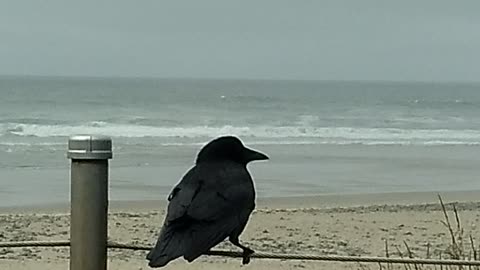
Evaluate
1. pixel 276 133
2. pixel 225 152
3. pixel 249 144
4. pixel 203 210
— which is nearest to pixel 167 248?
pixel 203 210

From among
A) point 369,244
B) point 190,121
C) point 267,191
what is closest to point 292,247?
point 369,244

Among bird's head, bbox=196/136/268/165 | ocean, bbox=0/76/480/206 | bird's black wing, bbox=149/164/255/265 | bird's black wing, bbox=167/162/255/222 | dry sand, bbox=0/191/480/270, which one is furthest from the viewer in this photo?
ocean, bbox=0/76/480/206

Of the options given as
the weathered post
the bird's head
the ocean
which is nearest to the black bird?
the bird's head

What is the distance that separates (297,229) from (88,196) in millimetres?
9761

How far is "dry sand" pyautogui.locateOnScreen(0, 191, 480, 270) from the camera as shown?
9734mm

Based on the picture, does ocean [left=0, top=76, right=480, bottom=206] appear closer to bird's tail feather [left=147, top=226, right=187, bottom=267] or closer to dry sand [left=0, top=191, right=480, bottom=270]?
dry sand [left=0, top=191, right=480, bottom=270]

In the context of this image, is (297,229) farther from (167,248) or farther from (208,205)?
(167,248)

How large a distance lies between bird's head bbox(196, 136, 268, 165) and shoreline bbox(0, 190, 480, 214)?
34.5ft

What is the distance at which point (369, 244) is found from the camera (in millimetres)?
10914

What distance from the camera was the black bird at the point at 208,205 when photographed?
250 centimetres

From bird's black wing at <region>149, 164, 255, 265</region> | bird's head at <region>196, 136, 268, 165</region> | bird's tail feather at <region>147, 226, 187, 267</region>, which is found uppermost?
bird's head at <region>196, 136, 268, 165</region>

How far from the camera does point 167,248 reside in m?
2.45

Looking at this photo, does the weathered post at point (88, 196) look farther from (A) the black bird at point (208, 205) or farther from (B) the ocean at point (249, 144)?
(B) the ocean at point (249, 144)

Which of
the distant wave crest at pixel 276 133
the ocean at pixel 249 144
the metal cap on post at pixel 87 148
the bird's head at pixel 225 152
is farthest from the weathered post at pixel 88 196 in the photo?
the distant wave crest at pixel 276 133
